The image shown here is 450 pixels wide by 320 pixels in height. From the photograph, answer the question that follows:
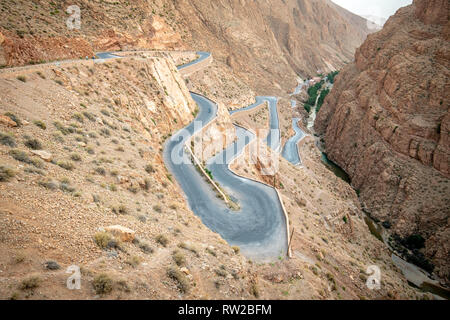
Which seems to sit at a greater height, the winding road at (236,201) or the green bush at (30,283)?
the green bush at (30,283)

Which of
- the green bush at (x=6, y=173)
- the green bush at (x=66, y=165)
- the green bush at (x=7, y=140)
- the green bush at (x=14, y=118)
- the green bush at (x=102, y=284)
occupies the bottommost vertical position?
the green bush at (x=102, y=284)

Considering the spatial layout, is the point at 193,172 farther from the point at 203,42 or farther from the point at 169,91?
the point at 203,42

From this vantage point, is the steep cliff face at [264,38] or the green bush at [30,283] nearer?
the green bush at [30,283]

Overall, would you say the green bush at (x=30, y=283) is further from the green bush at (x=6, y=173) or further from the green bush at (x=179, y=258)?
the green bush at (x=179, y=258)

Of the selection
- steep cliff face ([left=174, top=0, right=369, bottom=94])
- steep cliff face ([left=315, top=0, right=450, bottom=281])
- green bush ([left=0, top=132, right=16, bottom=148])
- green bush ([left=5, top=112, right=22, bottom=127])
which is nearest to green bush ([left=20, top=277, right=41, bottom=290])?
green bush ([left=0, top=132, right=16, bottom=148])

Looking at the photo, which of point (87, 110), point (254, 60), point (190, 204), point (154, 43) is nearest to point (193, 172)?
point (190, 204)

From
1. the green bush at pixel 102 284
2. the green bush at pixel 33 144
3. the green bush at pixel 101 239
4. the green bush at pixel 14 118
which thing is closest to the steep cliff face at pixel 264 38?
the green bush at pixel 14 118
